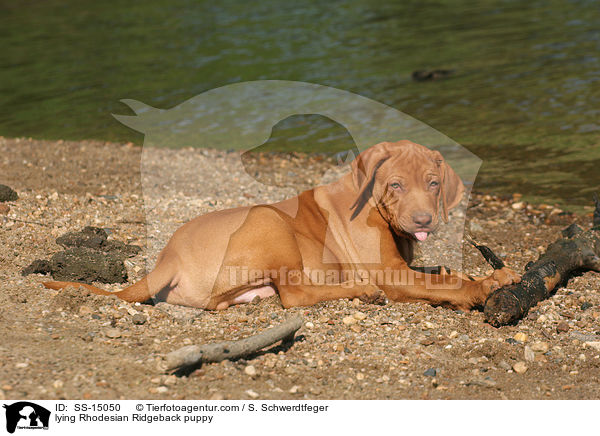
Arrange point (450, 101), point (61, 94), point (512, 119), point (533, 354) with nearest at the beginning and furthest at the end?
1. point (533, 354)
2. point (512, 119)
3. point (450, 101)
4. point (61, 94)

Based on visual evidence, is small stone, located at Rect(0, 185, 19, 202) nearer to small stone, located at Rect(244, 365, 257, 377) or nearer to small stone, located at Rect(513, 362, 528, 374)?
small stone, located at Rect(244, 365, 257, 377)

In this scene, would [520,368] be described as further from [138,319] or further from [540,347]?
[138,319]

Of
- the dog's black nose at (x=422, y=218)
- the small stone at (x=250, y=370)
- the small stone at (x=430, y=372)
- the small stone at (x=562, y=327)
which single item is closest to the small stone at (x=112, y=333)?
the small stone at (x=250, y=370)

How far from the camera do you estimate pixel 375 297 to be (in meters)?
5.58

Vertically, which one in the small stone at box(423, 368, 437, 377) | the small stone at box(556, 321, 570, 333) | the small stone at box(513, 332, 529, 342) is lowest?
the small stone at box(556, 321, 570, 333)

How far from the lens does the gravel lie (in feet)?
13.7

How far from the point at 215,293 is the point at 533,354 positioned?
249 cm

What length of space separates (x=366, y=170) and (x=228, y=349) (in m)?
2.15

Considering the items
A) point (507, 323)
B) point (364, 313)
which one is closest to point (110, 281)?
point (364, 313)

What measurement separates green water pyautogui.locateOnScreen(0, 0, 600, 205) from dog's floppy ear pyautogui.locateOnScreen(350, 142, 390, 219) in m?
4.40

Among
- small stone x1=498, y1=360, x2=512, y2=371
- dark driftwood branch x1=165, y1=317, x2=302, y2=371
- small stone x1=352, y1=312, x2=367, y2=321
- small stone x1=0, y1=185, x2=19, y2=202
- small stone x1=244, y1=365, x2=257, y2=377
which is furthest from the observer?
small stone x1=0, y1=185, x2=19, y2=202
